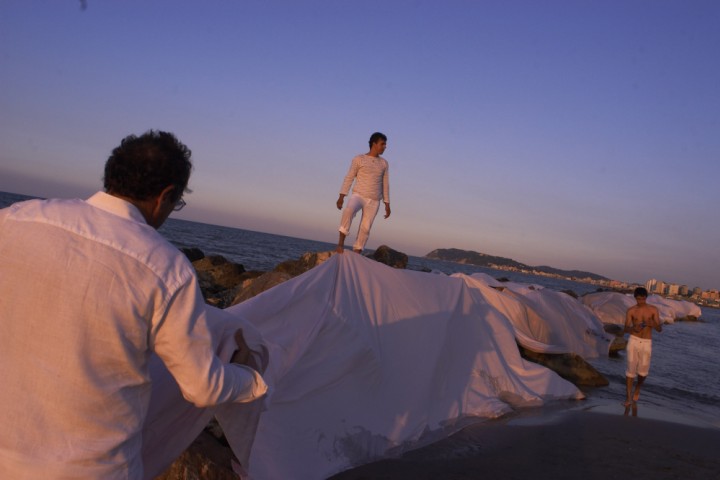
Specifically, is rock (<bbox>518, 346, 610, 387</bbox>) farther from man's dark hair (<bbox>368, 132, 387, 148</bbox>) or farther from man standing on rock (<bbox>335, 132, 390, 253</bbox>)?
man's dark hair (<bbox>368, 132, 387, 148</bbox>)

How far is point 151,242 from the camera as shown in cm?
195

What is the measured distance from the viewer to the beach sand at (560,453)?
17.2 feet

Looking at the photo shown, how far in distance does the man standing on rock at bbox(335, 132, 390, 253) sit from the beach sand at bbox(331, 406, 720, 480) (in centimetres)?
396

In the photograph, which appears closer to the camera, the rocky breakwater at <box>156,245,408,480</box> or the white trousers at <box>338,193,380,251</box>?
the rocky breakwater at <box>156,245,408,480</box>

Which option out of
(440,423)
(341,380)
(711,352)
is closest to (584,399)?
(440,423)

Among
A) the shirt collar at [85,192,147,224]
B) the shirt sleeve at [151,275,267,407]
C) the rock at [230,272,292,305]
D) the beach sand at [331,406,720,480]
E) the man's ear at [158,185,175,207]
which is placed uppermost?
the man's ear at [158,185,175,207]

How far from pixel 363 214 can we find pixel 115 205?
7659 millimetres

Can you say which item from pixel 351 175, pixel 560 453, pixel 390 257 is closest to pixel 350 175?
pixel 351 175

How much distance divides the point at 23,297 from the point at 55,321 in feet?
0.44

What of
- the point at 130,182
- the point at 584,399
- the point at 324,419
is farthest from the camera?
the point at 584,399

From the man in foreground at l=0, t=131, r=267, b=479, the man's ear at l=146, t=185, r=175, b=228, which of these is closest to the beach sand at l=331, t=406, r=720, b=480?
the man in foreground at l=0, t=131, r=267, b=479

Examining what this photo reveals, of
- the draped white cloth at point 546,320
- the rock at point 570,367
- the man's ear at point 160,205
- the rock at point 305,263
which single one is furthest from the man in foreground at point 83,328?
the rock at point 570,367

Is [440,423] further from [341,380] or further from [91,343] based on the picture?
[91,343]

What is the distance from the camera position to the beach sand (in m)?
5.25
